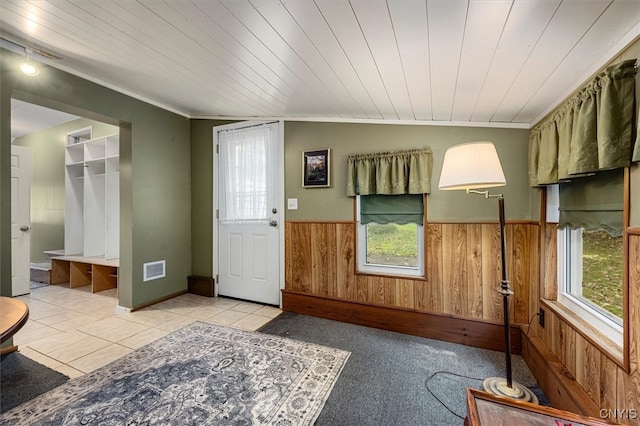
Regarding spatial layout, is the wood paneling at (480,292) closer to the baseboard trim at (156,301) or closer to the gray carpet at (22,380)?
the baseboard trim at (156,301)

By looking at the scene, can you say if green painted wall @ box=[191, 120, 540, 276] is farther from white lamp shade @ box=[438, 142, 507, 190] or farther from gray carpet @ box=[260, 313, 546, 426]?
gray carpet @ box=[260, 313, 546, 426]

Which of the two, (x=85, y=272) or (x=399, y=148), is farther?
(x=85, y=272)

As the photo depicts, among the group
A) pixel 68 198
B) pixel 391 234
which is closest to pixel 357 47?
pixel 391 234

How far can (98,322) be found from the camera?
267 cm

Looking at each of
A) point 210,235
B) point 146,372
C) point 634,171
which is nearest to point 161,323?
point 146,372

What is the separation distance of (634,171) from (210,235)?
12.5 feet

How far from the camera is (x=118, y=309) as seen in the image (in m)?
2.95

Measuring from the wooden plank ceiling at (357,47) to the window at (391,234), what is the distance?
2.74ft

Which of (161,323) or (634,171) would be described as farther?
(161,323)

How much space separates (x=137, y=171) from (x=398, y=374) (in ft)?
10.9

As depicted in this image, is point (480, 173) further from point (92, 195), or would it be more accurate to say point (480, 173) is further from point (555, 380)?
point (92, 195)

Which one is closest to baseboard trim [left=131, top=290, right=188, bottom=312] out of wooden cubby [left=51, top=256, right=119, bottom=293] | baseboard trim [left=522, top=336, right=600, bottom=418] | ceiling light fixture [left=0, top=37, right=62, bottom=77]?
wooden cubby [left=51, top=256, right=119, bottom=293]

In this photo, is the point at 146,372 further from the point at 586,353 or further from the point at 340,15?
the point at 586,353

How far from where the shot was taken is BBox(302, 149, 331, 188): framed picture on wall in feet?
9.32
